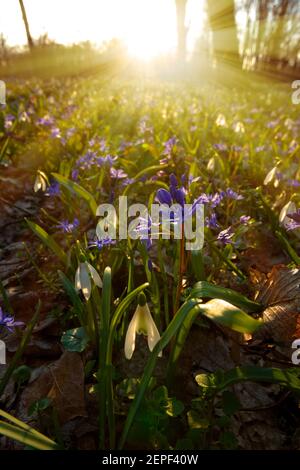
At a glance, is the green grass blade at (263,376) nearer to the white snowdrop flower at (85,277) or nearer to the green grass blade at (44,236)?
the white snowdrop flower at (85,277)

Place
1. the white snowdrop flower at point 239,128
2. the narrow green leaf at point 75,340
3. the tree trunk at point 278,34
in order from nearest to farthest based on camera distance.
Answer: the narrow green leaf at point 75,340 → the white snowdrop flower at point 239,128 → the tree trunk at point 278,34

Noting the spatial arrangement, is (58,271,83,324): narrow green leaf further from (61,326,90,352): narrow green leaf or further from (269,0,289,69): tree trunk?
(269,0,289,69): tree trunk

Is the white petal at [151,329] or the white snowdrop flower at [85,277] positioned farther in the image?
the white snowdrop flower at [85,277]

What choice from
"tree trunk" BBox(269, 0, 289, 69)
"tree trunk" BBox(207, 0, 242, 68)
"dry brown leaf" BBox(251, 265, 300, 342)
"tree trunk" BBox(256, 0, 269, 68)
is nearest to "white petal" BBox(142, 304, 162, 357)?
"dry brown leaf" BBox(251, 265, 300, 342)

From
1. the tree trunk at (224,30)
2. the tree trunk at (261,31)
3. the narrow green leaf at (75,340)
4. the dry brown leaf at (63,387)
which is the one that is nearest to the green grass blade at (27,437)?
the dry brown leaf at (63,387)

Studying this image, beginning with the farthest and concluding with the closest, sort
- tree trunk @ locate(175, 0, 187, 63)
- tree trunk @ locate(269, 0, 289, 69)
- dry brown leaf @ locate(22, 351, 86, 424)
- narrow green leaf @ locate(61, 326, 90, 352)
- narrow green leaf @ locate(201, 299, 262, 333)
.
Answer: tree trunk @ locate(175, 0, 187, 63), tree trunk @ locate(269, 0, 289, 69), narrow green leaf @ locate(61, 326, 90, 352), dry brown leaf @ locate(22, 351, 86, 424), narrow green leaf @ locate(201, 299, 262, 333)

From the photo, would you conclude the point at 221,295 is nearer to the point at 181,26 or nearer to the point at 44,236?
the point at 44,236

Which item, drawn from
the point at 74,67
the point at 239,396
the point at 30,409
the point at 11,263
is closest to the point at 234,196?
the point at 239,396

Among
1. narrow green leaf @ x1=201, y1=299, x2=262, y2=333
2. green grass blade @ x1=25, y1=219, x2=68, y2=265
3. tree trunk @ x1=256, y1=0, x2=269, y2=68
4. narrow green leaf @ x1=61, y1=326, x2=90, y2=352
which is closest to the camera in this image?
narrow green leaf @ x1=201, y1=299, x2=262, y2=333
